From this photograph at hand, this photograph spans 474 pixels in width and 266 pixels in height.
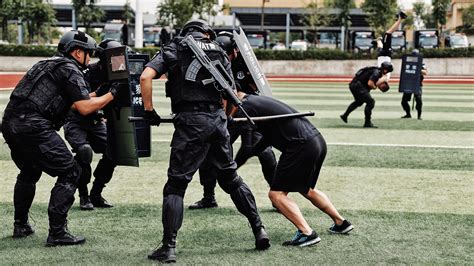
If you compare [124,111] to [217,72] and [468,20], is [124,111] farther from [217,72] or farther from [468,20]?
[468,20]

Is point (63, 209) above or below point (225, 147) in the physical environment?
below

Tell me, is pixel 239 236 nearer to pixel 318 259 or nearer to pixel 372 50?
pixel 318 259

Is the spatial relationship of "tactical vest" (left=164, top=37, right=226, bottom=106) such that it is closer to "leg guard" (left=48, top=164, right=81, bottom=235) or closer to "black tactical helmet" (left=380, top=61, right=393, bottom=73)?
"leg guard" (left=48, top=164, right=81, bottom=235)

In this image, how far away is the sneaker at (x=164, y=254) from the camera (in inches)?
220

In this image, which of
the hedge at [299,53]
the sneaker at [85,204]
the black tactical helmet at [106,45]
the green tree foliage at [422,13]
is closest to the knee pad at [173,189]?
the black tactical helmet at [106,45]

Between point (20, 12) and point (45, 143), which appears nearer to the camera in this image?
point (45, 143)

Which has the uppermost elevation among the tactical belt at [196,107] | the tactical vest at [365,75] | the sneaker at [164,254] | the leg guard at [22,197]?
the tactical belt at [196,107]

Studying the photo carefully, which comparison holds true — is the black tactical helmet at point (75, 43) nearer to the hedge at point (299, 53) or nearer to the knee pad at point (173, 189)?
the knee pad at point (173, 189)

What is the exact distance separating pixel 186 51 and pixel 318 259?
1898 millimetres

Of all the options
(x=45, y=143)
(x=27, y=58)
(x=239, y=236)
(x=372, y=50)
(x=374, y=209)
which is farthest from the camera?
(x=372, y=50)

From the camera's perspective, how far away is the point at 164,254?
5.60 m

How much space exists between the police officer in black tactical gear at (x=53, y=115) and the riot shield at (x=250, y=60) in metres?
1.31

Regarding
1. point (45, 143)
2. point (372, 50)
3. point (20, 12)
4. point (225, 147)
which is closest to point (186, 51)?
point (225, 147)

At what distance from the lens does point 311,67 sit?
44656mm
